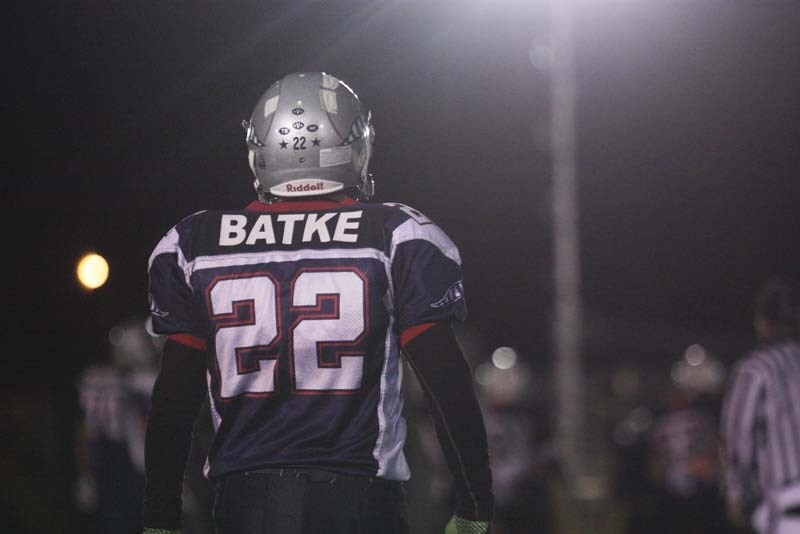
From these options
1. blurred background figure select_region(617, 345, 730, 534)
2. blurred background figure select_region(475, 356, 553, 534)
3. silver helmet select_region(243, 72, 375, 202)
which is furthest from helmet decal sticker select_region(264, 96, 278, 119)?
blurred background figure select_region(475, 356, 553, 534)

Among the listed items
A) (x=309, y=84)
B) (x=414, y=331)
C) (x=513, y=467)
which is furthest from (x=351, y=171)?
(x=513, y=467)

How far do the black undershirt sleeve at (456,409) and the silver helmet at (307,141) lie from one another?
69 centimetres

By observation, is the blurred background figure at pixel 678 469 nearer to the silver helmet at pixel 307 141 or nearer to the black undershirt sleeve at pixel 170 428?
the silver helmet at pixel 307 141

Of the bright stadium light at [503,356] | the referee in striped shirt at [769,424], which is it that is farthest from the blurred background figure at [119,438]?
the bright stadium light at [503,356]

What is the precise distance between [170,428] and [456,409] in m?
0.89

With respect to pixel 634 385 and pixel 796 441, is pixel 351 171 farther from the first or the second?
pixel 634 385

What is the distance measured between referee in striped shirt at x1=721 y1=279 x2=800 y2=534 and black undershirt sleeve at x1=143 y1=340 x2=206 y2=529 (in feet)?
12.3

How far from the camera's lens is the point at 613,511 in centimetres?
1234

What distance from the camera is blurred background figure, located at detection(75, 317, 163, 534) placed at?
34.6 feet

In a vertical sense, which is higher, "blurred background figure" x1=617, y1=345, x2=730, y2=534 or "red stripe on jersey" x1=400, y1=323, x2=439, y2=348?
"red stripe on jersey" x1=400, y1=323, x2=439, y2=348

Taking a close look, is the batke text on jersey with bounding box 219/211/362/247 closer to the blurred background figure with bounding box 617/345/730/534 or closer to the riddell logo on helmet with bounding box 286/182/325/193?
the riddell logo on helmet with bounding box 286/182/325/193

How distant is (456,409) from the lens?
3.55 meters

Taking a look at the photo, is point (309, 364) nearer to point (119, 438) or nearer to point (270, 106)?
point (270, 106)

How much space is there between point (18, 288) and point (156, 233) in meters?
2.96
